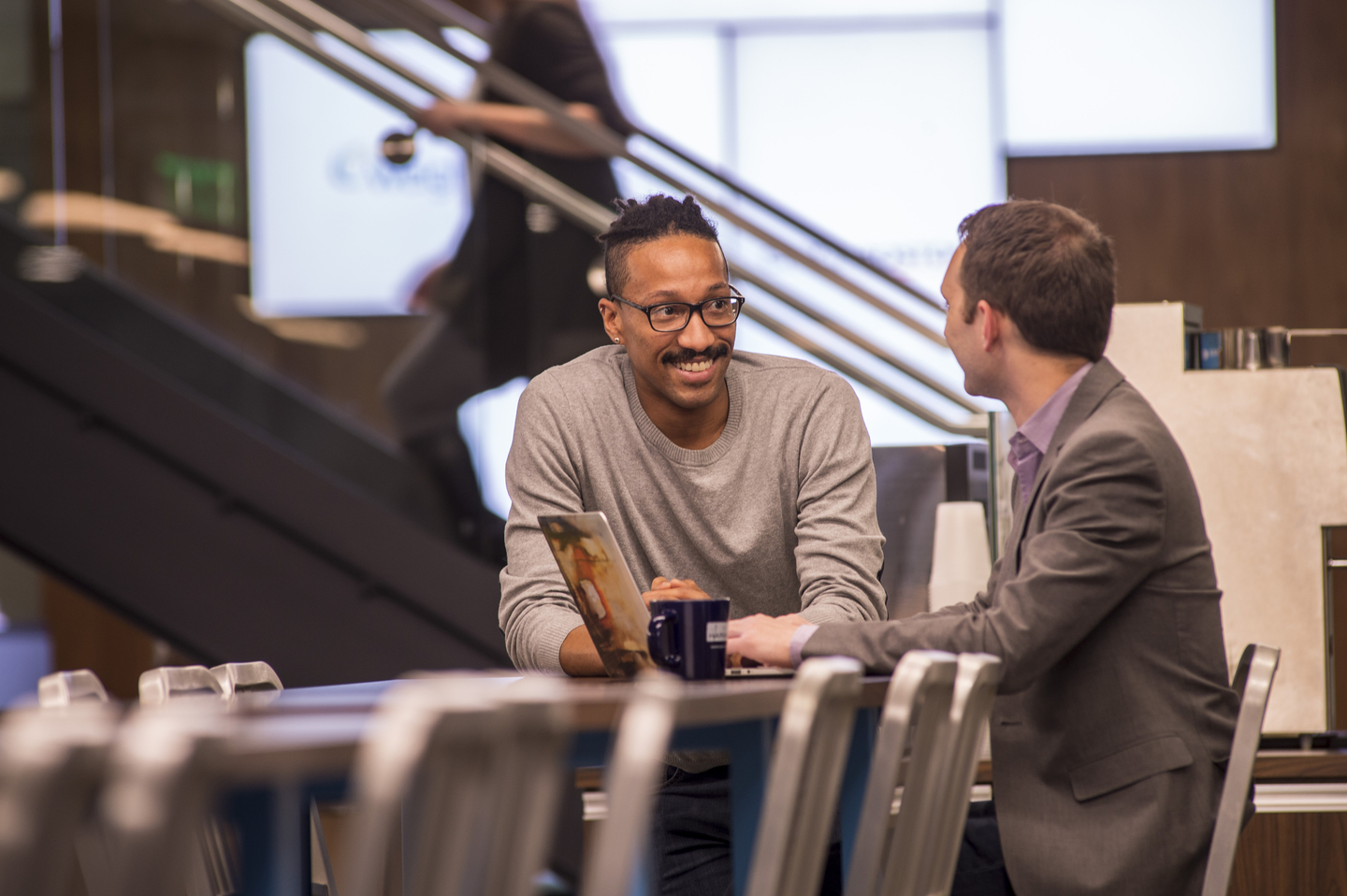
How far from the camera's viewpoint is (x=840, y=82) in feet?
16.6

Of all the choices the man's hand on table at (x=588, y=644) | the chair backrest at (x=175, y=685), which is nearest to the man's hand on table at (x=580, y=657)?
the man's hand on table at (x=588, y=644)

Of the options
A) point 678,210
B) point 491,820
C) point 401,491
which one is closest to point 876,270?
point 401,491

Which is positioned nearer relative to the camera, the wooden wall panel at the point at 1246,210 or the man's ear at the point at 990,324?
the man's ear at the point at 990,324

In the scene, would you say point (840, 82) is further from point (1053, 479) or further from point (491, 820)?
point (491, 820)

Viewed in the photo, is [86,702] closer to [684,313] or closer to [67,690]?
[67,690]

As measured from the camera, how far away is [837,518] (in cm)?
187

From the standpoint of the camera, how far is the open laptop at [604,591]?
4.65 ft

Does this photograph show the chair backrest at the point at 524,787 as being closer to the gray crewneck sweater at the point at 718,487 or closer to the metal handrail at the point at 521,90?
the gray crewneck sweater at the point at 718,487

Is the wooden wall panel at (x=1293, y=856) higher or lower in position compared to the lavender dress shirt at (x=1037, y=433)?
lower

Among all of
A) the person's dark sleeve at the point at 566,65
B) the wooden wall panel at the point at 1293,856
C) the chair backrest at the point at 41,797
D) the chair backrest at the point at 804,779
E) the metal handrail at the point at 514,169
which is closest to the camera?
the chair backrest at the point at 41,797

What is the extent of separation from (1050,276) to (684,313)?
53 centimetres

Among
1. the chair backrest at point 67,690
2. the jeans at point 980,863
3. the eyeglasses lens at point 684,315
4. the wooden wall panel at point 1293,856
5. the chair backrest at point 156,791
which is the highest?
the eyeglasses lens at point 684,315

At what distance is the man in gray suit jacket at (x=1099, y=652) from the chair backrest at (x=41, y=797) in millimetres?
1027

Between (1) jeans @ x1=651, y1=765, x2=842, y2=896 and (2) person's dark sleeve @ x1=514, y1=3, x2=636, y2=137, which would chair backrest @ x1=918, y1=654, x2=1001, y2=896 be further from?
(2) person's dark sleeve @ x1=514, y1=3, x2=636, y2=137
